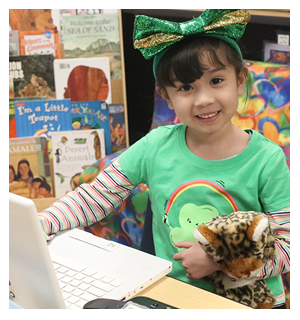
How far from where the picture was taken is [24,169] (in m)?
2.29

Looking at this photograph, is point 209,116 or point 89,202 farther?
point 89,202

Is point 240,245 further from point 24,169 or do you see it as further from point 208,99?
point 24,169

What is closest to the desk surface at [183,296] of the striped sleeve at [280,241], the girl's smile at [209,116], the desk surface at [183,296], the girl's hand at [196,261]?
the desk surface at [183,296]

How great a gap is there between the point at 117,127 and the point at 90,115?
162 mm

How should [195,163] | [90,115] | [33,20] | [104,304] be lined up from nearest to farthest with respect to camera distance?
[104,304] < [195,163] < [33,20] < [90,115]

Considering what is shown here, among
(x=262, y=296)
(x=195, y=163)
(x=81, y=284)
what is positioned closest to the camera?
(x=81, y=284)

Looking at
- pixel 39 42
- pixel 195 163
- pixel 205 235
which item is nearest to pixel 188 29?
pixel 195 163

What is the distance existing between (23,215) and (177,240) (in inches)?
21.6

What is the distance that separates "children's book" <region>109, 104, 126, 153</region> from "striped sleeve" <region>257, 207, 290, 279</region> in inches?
56.6

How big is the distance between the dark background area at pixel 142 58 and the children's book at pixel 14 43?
1.85 ft

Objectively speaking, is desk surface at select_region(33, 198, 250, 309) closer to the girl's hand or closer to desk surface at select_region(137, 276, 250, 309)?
desk surface at select_region(137, 276, 250, 309)

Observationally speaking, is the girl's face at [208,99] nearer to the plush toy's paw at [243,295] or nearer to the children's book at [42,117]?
the plush toy's paw at [243,295]

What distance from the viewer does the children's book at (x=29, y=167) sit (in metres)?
2.27

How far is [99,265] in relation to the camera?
2.91ft
